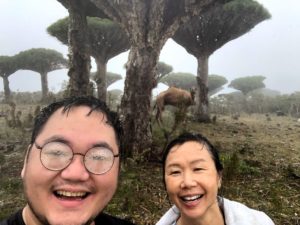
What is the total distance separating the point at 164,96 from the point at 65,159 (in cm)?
1062

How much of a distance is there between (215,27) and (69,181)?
13.0 m

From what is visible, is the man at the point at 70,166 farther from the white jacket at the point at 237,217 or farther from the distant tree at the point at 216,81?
the distant tree at the point at 216,81

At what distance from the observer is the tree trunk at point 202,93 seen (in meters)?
12.9

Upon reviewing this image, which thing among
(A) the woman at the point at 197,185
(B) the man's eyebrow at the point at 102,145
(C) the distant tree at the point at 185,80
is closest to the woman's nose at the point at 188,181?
(A) the woman at the point at 197,185

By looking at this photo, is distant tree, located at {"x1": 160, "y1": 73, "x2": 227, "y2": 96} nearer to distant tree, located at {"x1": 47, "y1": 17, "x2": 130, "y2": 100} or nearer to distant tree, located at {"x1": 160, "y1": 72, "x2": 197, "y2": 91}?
distant tree, located at {"x1": 160, "y1": 72, "x2": 197, "y2": 91}

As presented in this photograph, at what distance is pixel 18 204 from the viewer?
4.96m

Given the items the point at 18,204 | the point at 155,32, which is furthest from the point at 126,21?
the point at 18,204

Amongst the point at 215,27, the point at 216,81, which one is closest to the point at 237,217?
the point at 215,27

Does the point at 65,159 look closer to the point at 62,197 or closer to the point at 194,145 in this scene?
the point at 62,197

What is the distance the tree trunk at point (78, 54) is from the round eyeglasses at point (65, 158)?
7192 millimetres

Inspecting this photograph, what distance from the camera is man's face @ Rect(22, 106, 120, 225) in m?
1.63

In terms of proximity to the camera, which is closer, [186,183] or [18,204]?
[186,183]

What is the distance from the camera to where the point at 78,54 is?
893cm

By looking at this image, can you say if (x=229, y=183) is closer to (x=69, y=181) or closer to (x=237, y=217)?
(x=237, y=217)
